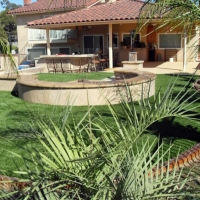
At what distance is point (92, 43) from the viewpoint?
88.3 ft

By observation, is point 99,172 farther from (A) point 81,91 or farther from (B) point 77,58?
(B) point 77,58

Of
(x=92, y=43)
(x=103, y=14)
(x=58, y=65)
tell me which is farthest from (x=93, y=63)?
(x=92, y=43)

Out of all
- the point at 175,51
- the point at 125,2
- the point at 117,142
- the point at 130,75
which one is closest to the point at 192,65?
the point at 175,51

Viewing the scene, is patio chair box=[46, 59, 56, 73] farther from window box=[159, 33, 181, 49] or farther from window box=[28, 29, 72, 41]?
window box=[159, 33, 181, 49]

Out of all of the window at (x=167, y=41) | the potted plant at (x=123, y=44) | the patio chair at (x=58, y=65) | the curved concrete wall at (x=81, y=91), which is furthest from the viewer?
the potted plant at (x=123, y=44)

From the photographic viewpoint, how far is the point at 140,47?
2431cm

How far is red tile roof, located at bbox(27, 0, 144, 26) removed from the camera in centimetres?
1973

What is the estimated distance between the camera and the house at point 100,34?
20.3 m

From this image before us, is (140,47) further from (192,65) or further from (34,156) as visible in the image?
(34,156)

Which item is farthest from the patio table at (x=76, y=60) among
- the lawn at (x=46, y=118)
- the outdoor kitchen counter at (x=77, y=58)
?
the lawn at (x=46, y=118)

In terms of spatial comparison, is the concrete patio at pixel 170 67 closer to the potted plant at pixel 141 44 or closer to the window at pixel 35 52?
the potted plant at pixel 141 44

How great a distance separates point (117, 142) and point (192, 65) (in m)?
19.4

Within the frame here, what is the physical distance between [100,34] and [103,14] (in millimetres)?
5428

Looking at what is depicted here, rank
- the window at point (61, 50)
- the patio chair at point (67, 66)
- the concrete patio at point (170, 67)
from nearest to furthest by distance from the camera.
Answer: the patio chair at point (67, 66) < the concrete patio at point (170, 67) < the window at point (61, 50)
